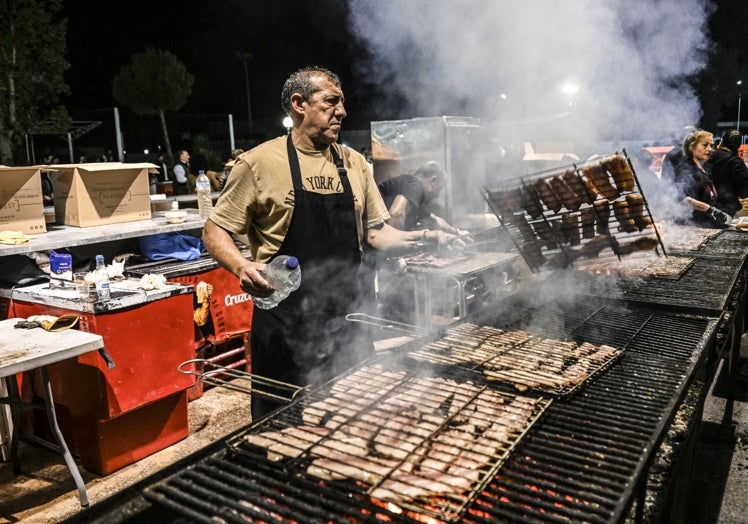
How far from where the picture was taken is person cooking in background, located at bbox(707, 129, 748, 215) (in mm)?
7184

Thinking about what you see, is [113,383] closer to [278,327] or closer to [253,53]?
[278,327]

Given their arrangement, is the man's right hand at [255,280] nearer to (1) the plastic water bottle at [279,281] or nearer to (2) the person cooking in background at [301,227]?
(1) the plastic water bottle at [279,281]

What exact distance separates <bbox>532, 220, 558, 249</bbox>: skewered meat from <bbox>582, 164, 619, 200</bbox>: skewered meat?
43cm

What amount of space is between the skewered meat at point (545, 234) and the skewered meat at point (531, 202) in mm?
68

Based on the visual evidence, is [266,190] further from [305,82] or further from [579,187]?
[579,187]

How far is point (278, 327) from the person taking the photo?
2.99 m

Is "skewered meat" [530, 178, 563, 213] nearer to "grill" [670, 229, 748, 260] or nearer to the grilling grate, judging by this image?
the grilling grate

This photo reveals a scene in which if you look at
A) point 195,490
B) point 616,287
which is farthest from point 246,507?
point 616,287

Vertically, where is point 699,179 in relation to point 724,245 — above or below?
above

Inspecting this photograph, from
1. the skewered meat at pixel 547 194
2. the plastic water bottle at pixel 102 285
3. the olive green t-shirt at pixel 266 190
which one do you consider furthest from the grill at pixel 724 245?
the plastic water bottle at pixel 102 285

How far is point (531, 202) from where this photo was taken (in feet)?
13.1

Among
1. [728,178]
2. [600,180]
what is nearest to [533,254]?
[600,180]

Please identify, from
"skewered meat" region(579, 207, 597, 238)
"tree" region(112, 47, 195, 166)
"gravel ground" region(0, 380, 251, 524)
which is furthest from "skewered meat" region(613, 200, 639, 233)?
"tree" region(112, 47, 195, 166)

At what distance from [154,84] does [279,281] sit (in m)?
24.9
